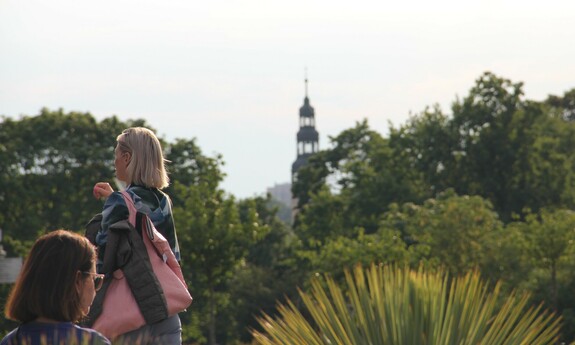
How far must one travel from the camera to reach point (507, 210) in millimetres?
51062

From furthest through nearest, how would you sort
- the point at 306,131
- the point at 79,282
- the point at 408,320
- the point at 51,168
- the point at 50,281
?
1. the point at 306,131
2. the point at 51,168
3. the point at 408,320
4. the point at 79,282
5. the point at 50,281

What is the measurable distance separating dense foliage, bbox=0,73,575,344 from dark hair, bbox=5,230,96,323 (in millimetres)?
31804

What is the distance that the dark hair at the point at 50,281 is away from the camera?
377 centimetres

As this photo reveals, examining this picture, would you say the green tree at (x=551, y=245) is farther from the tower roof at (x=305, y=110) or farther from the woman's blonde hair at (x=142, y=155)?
the tower roof at (x=305, y=110)

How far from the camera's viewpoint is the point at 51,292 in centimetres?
378

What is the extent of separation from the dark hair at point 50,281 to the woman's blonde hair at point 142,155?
71.2 inches

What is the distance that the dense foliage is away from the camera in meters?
36.8

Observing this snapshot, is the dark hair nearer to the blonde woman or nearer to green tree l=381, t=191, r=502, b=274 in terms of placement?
the blonde woman

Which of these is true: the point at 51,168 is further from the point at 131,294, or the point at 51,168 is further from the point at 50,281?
the point at 50,281

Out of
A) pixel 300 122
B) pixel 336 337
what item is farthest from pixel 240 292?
pixel 300 122

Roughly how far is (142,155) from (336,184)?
48637mm

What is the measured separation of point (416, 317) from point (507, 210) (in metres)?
45.0

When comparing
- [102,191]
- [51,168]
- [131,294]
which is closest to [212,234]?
[51,168]

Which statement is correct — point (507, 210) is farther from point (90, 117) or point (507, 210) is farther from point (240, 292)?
point (90, 117)
